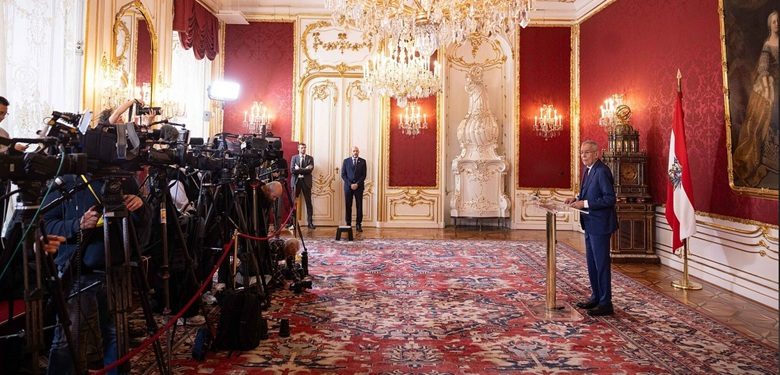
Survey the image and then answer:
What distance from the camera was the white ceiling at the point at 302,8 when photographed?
9195 millimetres

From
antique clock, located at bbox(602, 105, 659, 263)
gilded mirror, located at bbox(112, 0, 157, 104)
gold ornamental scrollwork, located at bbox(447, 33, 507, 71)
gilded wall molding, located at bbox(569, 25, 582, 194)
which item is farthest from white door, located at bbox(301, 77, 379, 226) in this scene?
antique clock, located at bbox(602, 105, 659, 263)

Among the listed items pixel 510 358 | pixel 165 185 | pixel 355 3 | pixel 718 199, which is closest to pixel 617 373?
pixel 510 358

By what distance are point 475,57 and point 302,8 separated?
362 centimetres

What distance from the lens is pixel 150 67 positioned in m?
6.88

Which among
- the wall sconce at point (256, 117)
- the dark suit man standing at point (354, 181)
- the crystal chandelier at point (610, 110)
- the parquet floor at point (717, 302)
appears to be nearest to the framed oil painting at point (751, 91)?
the parquet floor at point (717, 302)

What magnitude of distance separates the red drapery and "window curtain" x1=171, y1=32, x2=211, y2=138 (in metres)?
0.22

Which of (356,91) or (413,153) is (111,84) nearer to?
(356,91)

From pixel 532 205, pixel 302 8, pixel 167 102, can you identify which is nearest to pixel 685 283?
pixel 532 205

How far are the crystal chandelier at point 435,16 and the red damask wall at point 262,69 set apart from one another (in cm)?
416

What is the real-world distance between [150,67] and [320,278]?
4.11 meters

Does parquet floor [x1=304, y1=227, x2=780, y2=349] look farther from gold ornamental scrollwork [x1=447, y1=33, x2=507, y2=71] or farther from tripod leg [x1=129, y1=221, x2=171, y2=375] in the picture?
gold ornamental scrollwork [x1=447, y1=33, x2=507, y2=71]

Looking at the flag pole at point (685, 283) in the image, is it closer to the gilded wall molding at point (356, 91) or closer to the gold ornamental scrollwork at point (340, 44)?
the gilded wall molding at point (356, 91)

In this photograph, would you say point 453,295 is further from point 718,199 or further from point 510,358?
point 718,199

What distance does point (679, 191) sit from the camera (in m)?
5.22
